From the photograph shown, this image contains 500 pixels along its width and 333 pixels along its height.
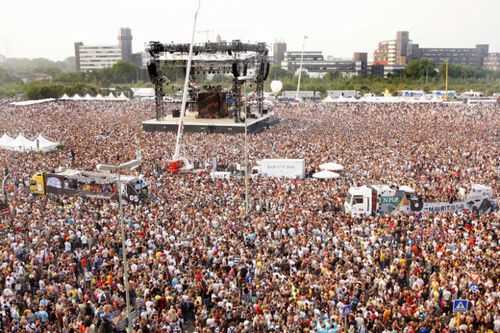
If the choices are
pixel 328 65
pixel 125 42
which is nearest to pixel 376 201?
pixel 328 65

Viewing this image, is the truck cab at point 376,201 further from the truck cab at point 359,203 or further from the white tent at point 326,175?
the white tent at point 326,175

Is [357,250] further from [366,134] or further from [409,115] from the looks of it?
[409,115]

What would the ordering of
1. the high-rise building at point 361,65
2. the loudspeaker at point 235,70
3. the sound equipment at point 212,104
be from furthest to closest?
the high-rise building at point 361,65 → the sound equipment at point 212,104 → the loudspeaker at point 235,70

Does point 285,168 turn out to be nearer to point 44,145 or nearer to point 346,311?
point 346,311

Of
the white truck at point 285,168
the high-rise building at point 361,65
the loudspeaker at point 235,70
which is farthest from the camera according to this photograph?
the high-rise building at point 361,65

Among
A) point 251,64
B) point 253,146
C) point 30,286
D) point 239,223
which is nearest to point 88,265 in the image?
point 30,286

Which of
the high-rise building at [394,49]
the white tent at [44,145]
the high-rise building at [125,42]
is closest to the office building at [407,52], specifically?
the high-rise building at [394,49]
